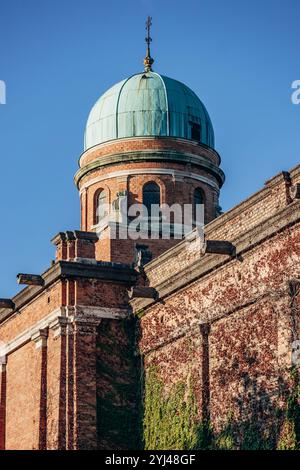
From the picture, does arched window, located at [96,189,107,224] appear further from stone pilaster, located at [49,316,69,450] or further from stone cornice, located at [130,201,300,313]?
stone pilaster, located at [49,316,69,450]

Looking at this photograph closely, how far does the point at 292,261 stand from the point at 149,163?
587 inches

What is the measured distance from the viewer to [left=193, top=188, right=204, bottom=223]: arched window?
1628 inches

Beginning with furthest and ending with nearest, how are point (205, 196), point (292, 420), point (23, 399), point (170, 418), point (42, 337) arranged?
point (205, 196)
point (23, 399)
point (42, 337)
point (170, 418)
point (292, 420)

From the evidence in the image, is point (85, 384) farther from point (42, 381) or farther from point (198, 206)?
point (198, 206)

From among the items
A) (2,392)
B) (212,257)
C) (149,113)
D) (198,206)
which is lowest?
(2,392)

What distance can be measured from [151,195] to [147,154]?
133cm

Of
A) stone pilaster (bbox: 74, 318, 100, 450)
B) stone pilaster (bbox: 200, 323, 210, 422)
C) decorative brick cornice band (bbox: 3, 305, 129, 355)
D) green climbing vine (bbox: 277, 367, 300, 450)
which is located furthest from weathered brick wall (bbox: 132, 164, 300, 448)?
stone pilaster (bbox: 74, 318, 100, 450)

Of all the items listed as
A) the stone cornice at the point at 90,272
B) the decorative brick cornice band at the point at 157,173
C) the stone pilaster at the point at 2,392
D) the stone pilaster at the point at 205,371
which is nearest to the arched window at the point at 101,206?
the decorative brick cornice band at the point at 157,173

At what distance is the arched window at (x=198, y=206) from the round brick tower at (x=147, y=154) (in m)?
0.03

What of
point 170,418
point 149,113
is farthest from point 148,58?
point 170,418

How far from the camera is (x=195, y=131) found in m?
42.1

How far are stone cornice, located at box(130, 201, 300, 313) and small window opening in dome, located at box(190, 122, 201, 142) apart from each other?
9004mm
